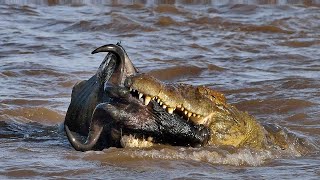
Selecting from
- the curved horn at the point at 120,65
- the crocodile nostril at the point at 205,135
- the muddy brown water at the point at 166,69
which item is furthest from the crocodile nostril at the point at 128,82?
the crocodile nostril at the point at 205,135

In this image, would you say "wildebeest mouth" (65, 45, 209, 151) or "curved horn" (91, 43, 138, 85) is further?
"curved horn" (91, 43, 138, 85)

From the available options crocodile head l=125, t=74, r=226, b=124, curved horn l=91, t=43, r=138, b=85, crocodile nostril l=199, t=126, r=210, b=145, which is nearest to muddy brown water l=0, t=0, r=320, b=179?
crocodile nostril l=199, t=126, r=210, b=145

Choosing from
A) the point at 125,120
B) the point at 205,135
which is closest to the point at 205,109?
the point at 205,135

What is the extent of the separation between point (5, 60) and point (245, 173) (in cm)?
576

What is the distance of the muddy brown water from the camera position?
211 inches

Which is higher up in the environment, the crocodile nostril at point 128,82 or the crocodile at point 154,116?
the crocodile nostril at point 128,82

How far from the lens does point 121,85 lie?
17.5 ft

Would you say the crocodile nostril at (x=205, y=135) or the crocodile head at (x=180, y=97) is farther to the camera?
the crocodile nostril at (x=205, y=135)

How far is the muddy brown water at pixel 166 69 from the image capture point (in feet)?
17.6

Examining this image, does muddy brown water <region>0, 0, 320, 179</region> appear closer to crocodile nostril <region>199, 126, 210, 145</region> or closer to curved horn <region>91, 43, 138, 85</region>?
crocodile nostril <region>199, 126, 210, 145</region>

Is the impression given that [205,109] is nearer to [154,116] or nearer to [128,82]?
[154,116]

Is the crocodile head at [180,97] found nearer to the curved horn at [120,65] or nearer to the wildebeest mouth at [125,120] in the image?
the wildebeest mouth at [125,120]

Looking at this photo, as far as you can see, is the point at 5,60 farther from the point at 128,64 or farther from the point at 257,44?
the point at 128,64

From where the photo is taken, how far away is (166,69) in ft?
32.8
